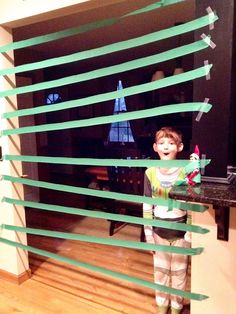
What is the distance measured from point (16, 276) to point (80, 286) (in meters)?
0.52

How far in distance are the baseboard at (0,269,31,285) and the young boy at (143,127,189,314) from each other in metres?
1.15

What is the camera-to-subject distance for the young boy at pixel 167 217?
5.74 ft

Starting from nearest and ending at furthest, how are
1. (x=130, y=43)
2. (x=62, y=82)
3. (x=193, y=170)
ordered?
(x=193, y=170) < (x=130, y=43) < (x=62, y=82)

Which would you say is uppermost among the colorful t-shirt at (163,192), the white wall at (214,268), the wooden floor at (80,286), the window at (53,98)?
the window at (53,98)

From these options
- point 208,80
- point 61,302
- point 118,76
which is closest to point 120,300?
point 61,302

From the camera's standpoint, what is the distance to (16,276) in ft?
7.73

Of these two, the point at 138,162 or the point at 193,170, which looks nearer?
the point at 193,170

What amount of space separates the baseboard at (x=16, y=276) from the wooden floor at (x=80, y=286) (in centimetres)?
3

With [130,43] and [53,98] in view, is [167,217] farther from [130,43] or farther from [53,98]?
[53,98]

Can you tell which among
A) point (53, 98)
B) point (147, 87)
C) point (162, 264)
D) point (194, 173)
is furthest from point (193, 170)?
point (53, 98)

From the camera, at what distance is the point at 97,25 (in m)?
1.60

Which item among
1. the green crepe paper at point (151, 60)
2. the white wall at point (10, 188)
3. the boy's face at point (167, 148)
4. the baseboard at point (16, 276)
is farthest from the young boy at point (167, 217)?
the baseboard at point (16, 276)

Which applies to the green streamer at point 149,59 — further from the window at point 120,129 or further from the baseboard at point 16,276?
the window at point 120,129

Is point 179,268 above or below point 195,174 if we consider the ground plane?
below
